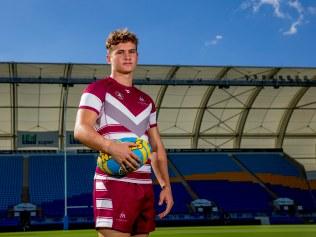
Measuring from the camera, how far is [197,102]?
116 ft

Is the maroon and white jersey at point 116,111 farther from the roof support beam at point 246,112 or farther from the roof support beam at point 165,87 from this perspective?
the roof support beam at point 246,112

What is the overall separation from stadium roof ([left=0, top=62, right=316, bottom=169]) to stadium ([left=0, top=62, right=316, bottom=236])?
76mm

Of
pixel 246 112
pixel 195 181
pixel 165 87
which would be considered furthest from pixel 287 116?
pixel 165 87

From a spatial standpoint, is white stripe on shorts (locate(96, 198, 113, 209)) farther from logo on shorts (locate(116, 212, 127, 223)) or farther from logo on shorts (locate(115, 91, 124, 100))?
logo on shorts (locate(115, 91, 124, 100))

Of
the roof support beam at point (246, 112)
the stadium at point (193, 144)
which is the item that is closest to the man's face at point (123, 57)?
the stadium at point (193, 144)

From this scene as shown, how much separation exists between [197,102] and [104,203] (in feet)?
105

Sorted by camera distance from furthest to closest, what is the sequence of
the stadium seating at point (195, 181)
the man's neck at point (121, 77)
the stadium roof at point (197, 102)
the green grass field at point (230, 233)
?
the stadium seating at point (195, 181)
the stadium roof at point (197, 102)
the green grass field at point (230, 233)
the man's neck at point (121, 77)

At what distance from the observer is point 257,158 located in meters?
41.5

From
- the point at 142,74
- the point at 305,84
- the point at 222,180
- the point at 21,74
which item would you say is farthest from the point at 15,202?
the point at 305,84

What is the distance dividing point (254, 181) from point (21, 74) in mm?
19455

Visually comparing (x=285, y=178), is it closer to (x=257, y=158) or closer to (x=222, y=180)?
(x=257, y=158)

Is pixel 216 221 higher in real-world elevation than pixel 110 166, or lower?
lower

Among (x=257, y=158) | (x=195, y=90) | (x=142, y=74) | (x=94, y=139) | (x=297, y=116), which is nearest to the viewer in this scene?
(x=94, y=139)

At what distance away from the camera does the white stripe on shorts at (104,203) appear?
3.54m
